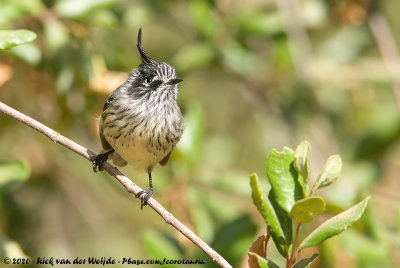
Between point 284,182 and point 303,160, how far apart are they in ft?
0.43

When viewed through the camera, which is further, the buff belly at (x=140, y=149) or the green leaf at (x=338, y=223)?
the buff belly at (x=140, y=149)

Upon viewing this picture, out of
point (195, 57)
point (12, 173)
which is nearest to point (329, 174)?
point (12, 173)

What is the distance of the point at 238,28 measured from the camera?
4.72m

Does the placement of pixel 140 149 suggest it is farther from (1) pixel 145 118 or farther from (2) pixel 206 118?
(2) pixel 206 118

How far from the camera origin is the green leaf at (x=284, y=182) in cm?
237

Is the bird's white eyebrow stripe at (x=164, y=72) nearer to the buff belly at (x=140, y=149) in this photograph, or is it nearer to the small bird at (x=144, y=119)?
the small bird at (x=144, y=119)

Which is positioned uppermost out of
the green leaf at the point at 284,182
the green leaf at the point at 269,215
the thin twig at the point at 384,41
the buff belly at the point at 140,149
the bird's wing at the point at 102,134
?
the thin twig at the point at 384,41

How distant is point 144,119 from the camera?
3.72 m

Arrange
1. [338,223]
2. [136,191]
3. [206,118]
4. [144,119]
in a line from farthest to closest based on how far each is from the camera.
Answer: [206,118], [144,119], [136,191], [338,223]

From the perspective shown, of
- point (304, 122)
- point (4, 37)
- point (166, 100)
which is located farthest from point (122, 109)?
point (304, 122)

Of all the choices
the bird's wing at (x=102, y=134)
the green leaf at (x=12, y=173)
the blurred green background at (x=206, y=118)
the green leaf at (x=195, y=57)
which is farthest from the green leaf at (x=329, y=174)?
the green leaf at (x=195, y=57)

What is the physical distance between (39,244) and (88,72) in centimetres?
157

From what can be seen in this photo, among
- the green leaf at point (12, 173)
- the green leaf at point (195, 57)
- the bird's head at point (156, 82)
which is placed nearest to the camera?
the green leaf at point (12, 173)

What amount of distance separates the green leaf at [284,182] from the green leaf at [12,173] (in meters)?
1.50
